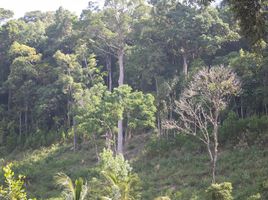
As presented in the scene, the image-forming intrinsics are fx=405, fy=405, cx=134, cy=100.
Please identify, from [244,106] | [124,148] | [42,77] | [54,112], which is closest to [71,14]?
[42,77]

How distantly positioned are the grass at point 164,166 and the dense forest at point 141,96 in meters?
0.08

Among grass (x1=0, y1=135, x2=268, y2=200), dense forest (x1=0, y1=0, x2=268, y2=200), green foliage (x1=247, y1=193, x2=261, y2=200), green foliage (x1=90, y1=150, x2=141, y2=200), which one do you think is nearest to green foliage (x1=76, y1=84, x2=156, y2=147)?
dense forest (x1=0, y1=0, x2=268, y2=200)

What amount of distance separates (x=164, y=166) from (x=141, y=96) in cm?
428

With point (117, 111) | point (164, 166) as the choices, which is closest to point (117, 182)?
point (164, 166)

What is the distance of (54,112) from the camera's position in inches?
1210

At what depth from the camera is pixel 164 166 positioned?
68.6ft

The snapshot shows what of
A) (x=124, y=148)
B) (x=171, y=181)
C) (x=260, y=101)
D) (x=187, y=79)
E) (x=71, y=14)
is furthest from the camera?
(x=71, y=14)

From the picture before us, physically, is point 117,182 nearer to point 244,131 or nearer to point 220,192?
point 220,192

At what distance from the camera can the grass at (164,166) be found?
17.1 metres

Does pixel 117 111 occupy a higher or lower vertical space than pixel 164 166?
higher

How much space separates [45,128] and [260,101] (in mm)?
15930

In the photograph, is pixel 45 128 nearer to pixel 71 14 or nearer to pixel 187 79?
pixel 71 14

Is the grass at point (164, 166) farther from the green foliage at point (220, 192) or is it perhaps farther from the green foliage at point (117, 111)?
the green foliage at point (117, 111)

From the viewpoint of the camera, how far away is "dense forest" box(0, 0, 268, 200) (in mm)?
18453
